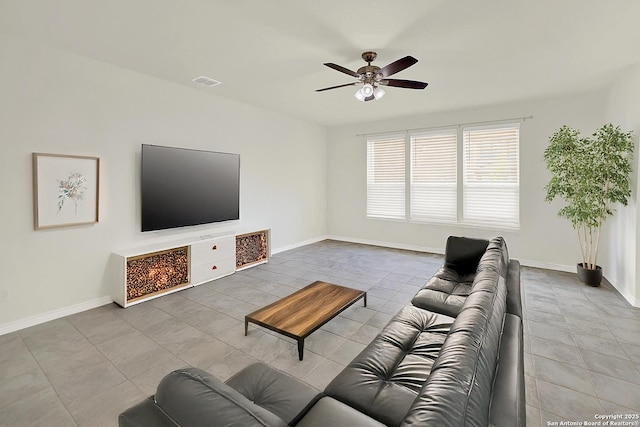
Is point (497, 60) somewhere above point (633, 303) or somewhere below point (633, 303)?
above

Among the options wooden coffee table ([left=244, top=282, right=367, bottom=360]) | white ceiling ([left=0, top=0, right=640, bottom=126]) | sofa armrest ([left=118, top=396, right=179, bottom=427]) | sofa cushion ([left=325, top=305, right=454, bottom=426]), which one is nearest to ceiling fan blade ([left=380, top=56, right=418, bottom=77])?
white ceiling ([left=0, top=0, right=640, bottom=126])

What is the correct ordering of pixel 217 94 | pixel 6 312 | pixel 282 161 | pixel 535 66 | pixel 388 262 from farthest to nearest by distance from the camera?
pixel 282 161
pixel 388 262
pixel 217 94
pixel 535 66
pixel 6 312

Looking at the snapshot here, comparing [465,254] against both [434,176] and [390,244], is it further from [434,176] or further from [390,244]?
[390,244]

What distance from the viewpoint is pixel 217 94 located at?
4.77m

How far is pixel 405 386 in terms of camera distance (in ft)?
5.11

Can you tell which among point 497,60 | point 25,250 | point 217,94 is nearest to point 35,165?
point 25,250

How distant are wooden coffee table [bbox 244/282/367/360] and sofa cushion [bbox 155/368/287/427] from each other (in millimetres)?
1549

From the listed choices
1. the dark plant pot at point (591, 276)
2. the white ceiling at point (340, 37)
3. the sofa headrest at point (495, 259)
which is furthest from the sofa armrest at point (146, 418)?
the dark plant pot at point (591, 276)

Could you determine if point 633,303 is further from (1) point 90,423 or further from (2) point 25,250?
(2) point 25,250

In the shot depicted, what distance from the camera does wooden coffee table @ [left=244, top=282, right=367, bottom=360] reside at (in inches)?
98.3

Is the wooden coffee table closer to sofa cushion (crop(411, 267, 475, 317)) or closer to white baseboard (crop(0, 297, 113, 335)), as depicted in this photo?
sofa cushion (crop(411, 267, 475, 317))

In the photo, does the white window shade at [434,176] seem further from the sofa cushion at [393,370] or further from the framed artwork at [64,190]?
the framed artwork at [64,190]

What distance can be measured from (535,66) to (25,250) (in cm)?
602

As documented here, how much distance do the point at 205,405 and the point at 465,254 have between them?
342 cm
